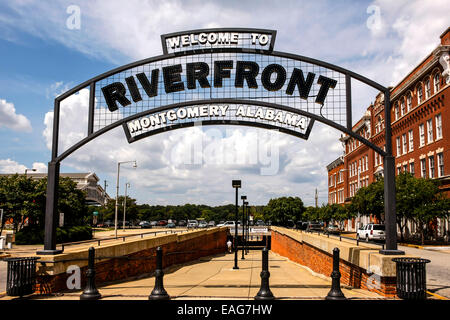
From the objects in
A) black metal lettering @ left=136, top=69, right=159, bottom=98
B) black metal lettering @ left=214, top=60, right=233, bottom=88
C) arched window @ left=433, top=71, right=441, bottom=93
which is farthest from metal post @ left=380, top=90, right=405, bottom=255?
arched window @ left=433, top=71, right=441, bottom=93

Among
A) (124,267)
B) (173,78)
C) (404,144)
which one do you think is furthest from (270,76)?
(404,144)

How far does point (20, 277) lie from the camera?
343 inches

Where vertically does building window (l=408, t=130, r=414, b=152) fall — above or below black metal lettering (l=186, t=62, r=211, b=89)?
above

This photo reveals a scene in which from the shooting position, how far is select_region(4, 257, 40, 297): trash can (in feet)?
28.3

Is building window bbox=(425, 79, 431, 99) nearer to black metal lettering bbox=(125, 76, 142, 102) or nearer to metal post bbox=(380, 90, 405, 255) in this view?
metal post bbox=(380, 90, 405, 255)

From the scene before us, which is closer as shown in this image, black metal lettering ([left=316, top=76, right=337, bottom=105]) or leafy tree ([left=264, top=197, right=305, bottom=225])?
black metal lettering ([left=316, top=76, right=337, bottom=105])

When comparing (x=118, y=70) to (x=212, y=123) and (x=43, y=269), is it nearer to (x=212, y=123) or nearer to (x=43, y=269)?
(x=212, y=123)

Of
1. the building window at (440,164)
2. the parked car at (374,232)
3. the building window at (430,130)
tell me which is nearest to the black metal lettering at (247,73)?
the parked car at (374,232)

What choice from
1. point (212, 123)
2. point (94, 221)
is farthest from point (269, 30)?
point (94, 221)

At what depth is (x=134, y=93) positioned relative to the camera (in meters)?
11.9

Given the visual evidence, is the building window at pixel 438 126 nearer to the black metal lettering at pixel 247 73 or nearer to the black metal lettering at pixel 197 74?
the black metal lettering at pixel 247 73

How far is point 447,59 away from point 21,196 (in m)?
37.2

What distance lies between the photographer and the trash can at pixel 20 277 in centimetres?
862

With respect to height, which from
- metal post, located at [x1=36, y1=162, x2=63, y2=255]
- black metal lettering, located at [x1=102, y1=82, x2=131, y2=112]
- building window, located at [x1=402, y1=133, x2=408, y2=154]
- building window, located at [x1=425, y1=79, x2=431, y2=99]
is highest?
building window, located at [x1=425, y1=79, x2=431, y2=99]
